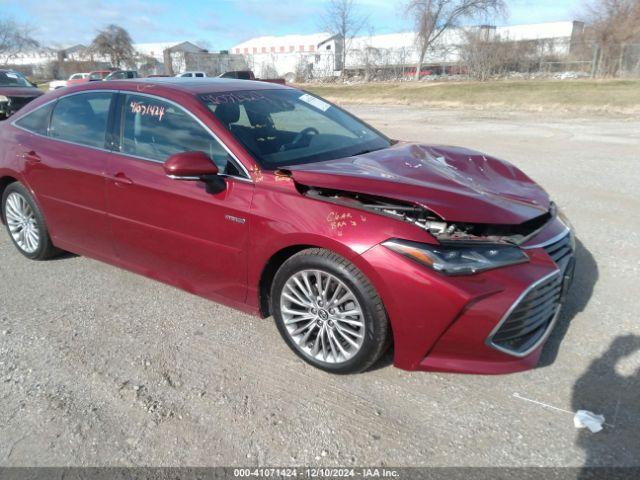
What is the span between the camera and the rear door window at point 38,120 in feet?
14.3

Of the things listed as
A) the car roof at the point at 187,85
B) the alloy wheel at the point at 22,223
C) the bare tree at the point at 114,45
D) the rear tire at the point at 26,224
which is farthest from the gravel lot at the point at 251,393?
the bare tree at the point at 114,45

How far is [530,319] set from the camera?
8.96 feet

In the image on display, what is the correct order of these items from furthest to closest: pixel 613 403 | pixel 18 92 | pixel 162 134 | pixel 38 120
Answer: pixel 18 92
pixel 38 120
pixel 162 134
pixel 613 403

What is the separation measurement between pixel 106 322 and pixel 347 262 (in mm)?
1998

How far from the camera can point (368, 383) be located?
2.93 m

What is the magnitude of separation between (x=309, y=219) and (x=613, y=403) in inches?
75.5

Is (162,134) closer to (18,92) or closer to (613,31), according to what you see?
(18,92)

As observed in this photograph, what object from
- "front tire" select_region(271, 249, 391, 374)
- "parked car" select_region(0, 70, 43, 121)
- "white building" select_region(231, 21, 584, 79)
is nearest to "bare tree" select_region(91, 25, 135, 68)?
"white building" select_region(231, 21, 584, 79)

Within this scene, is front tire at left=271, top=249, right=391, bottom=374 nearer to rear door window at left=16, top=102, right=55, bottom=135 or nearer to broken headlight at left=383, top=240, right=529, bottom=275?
broken headlight at left=383, top=240, right=529, bottom=275

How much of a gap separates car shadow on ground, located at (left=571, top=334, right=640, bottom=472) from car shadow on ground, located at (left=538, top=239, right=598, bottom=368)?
234 mm

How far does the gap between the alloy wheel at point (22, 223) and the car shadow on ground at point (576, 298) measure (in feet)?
14.3

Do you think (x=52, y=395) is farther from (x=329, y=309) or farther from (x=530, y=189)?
(x=530, y=189)

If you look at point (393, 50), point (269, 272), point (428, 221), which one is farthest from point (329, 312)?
point (393, 50)

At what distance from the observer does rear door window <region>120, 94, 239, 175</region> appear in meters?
3.29
